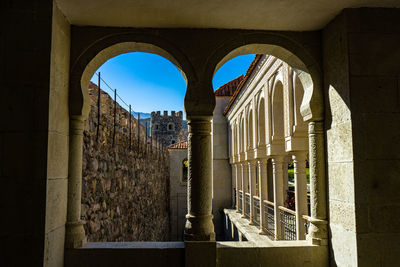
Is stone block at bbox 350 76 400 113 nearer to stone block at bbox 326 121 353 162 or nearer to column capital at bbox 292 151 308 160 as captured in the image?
stone block at bbox 326 121 353 162

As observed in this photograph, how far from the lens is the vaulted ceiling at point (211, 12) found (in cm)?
Result: 261

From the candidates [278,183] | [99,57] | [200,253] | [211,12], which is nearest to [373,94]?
[211,12]

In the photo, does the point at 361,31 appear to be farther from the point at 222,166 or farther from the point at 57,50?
the point at 222,166

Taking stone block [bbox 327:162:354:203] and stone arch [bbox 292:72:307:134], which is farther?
stone arch [bbox 292:72:307:134]

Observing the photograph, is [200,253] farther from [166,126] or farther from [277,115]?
[166,126]

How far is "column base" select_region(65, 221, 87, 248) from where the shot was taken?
287cm

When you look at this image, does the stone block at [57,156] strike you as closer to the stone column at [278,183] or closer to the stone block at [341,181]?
the stone block at [341,181]


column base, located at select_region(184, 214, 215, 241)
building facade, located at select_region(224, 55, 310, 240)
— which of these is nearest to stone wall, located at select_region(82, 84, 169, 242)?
column base, located at select_region(184, 214, 215, 241)

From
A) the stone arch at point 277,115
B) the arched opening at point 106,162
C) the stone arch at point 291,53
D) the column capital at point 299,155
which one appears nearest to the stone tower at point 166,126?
the arched opening at point 106,162

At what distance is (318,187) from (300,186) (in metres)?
2.60

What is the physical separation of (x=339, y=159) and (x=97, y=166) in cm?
359

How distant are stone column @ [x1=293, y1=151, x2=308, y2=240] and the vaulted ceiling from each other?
290 centimetres

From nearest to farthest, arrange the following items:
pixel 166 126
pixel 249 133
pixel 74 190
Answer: pixel 74 190, pixel 249 133, pixel 166 126

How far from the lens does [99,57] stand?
123 inches
